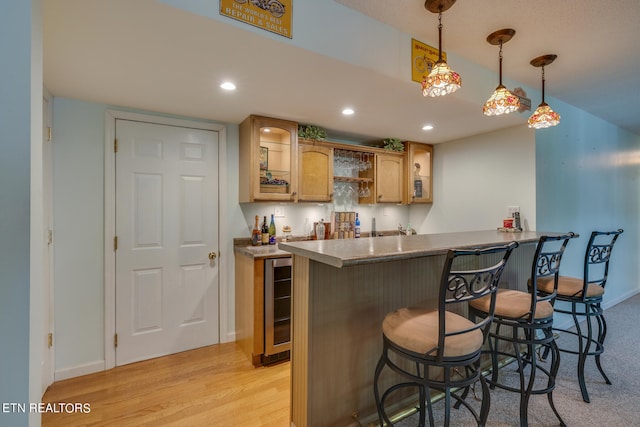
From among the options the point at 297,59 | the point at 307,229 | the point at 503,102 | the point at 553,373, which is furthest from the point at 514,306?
the point at 307,229

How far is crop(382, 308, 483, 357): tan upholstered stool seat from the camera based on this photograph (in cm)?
121

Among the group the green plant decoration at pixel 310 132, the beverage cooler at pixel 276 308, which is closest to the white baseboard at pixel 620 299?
the beverage cooler at pixel 276 308

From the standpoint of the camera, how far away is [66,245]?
225cm

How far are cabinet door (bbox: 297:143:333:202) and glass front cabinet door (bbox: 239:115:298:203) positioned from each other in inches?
4.7

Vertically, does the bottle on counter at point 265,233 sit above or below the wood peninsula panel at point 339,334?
above

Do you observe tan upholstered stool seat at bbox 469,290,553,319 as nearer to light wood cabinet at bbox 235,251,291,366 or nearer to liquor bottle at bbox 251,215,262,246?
light wood cabinet at bbox 235,251,291,366

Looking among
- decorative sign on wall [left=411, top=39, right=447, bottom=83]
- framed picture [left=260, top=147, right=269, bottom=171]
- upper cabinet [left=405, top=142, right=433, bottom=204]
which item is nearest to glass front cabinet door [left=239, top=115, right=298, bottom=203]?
framed picture [left=260, top=147, right=269, bottom=171]

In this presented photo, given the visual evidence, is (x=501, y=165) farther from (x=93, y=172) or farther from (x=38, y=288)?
(x=93, y=172)

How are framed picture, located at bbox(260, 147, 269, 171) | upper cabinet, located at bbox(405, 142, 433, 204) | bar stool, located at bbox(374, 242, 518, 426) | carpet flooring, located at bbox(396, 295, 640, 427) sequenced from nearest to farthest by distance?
1. bar stool, located at bbox(374, 242, 518, 426)
2. carpet flooring, located at bbox(396, 295, 640, 427)
3. framed picture, located at bbox(260, 147, 269, 171)
4. upper cabinet, located at bbox(405, 142, 433, 204)

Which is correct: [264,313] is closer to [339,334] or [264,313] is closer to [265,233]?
[265,233]

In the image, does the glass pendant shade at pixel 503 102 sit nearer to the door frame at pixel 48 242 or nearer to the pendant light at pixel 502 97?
the pendant light at pixel 502 97

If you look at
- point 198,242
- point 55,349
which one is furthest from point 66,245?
point 198,242

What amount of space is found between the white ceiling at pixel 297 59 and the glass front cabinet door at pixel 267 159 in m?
0.14

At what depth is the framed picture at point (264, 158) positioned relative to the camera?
9.25ft
